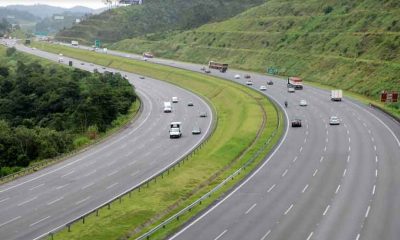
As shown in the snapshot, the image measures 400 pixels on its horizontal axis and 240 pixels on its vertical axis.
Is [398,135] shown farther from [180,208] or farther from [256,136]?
[180,208]

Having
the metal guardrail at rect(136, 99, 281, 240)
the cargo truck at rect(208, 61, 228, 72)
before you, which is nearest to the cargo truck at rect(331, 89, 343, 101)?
the metal guardrail at rect(136, 99, 281, 240)

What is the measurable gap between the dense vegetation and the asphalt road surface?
3331 centimetres

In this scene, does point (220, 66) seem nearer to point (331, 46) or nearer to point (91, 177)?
point (331, 46)

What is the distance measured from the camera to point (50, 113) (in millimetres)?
112688

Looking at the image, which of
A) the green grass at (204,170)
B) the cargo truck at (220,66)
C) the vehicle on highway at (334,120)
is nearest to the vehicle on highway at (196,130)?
the green grass at (204,170)

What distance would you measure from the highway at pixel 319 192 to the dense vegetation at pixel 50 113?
33.1 meters

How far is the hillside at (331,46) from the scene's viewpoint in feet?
410

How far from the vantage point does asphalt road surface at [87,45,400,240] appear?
1682 inches

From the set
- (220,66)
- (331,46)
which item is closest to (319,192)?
(331,46)

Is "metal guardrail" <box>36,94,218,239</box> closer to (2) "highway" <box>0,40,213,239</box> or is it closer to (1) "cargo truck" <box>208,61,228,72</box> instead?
(2) "highway" <box>0,40,213,239</box>

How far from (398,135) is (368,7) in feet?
319

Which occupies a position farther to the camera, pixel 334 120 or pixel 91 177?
pixel 334 120

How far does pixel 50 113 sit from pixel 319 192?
239ft

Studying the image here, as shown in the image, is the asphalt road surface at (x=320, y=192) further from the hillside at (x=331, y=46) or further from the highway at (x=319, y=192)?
the hillside at (x=331, y=46)
